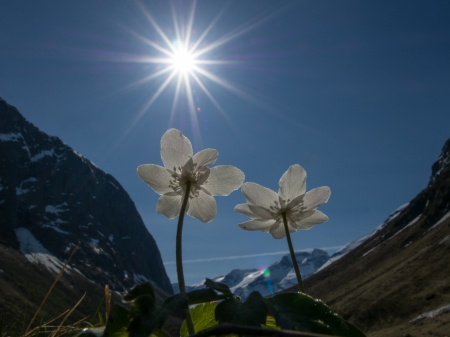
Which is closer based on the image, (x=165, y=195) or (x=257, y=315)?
(x=257, y=315)

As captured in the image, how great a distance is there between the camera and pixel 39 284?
131875 mm

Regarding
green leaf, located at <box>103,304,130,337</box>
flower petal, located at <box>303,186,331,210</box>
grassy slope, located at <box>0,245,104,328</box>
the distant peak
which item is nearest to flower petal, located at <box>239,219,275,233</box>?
flower petal, located at <box>303,186,331,210</box>

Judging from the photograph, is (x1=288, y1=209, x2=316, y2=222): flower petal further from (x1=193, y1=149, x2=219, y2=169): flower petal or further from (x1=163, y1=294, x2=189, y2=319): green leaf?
(x1=163, y1=294, x2=189, y2=319): green leaf

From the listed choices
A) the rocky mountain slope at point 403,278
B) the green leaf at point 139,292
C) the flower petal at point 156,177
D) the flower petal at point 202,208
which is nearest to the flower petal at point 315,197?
the flower petal at point 202,208

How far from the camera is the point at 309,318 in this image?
43.0 inches

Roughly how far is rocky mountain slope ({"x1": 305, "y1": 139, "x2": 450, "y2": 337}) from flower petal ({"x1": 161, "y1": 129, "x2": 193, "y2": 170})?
41.6 metres

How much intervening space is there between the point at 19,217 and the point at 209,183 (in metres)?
214

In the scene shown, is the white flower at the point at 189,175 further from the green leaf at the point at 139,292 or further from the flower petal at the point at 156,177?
the green leaf at the point at 139,292

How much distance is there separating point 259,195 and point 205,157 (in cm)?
48

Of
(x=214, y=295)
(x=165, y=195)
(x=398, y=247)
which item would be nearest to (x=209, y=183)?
(x=165, y=195)

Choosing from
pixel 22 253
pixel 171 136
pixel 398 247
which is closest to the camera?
pixel 171 136

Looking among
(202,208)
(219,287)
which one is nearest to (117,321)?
(219,287)

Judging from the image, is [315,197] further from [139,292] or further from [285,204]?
[139,292]

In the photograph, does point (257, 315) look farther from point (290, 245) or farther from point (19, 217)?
point (19, 217)
